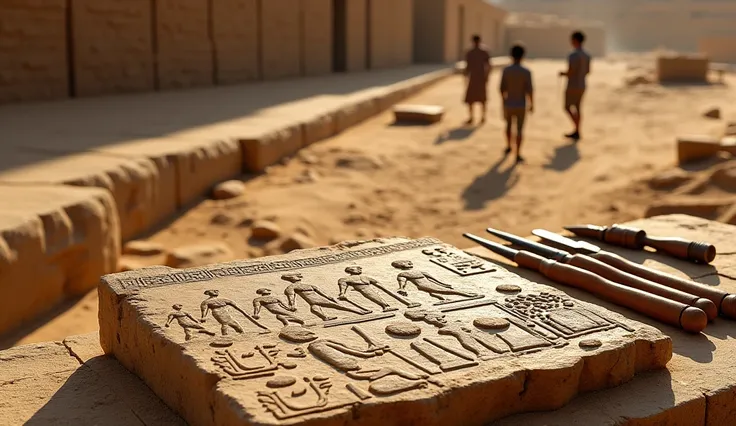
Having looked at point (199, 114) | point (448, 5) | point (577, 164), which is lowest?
point (577, 164)

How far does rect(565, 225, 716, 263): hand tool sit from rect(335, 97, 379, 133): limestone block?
6761mm

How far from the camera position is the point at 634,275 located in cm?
323

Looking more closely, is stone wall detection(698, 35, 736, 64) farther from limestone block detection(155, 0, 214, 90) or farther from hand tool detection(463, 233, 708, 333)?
hand tool detection(463, 233, 708, 333)

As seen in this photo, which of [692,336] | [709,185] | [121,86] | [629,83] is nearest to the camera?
[692,336]

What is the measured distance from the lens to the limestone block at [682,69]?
682 inches

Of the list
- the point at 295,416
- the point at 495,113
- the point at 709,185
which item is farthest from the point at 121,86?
the point at 295,416

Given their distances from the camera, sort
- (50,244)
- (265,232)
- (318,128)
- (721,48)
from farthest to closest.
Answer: (721,48), (318,128), (265,232), (50,244)

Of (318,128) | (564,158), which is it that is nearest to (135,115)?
(318,128)

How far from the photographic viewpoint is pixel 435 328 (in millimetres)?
2539

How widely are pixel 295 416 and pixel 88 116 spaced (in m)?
7.18

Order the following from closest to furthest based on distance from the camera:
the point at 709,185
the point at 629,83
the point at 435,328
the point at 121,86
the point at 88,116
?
the point at 435,328
the point at 709,185
the point at 88,116
the point at 121,86
the point at 629,83

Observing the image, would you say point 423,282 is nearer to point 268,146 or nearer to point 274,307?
point 274,307

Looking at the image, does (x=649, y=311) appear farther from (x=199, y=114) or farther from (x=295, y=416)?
(x=199, y=114)

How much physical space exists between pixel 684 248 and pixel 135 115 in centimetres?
655
